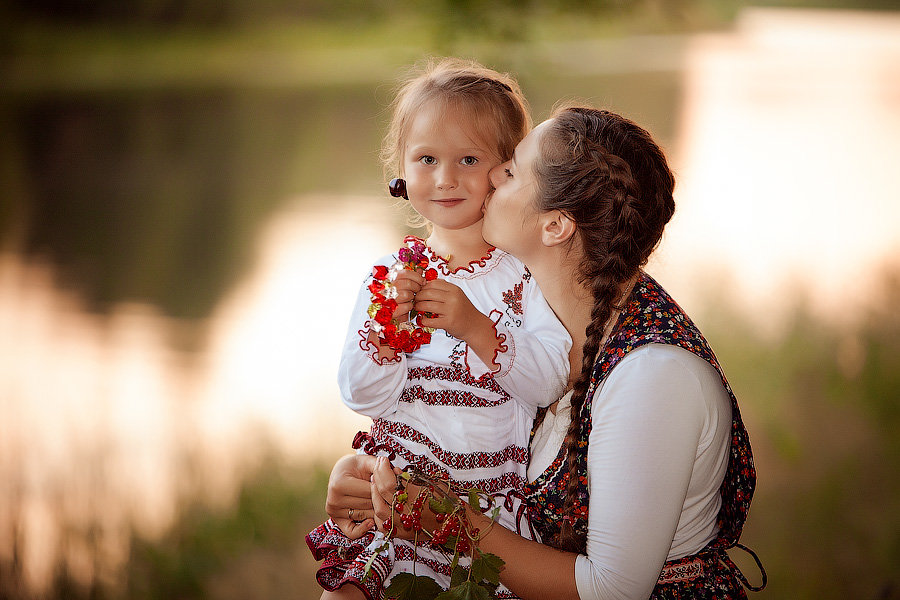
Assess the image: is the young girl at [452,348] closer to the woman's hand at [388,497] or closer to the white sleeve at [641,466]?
the woman's hand at [388,497]

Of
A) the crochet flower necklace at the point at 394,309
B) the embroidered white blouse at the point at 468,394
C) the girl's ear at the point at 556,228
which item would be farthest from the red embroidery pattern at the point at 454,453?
the girl's ear at the point at 556,228

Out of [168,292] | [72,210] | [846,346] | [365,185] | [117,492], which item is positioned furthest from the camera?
[365,185]

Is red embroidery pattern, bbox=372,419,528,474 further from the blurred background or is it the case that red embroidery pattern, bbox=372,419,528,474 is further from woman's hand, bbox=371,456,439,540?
the blurred background

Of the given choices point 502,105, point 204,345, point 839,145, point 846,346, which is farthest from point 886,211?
point 502,105

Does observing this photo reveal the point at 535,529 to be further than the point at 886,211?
No

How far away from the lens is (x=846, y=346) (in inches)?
185

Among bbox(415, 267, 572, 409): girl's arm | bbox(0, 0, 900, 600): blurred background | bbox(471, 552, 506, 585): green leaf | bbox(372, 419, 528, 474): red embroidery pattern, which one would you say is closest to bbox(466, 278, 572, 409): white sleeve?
bbox(415, 267, 572, 409): girl's arm

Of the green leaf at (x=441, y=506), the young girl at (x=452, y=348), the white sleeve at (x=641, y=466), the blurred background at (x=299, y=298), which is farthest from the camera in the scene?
the blurred background at (x=299, y=298)

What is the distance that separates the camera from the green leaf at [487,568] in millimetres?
1575

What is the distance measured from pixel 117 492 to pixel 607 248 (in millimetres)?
2809

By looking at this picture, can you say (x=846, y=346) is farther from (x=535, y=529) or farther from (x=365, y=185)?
(x=365, y=185)

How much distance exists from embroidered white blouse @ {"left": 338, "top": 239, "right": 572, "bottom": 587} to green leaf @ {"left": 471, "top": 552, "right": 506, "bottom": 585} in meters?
A: 0.21

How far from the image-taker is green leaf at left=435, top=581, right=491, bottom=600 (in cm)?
154

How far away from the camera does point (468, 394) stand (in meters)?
1.82
